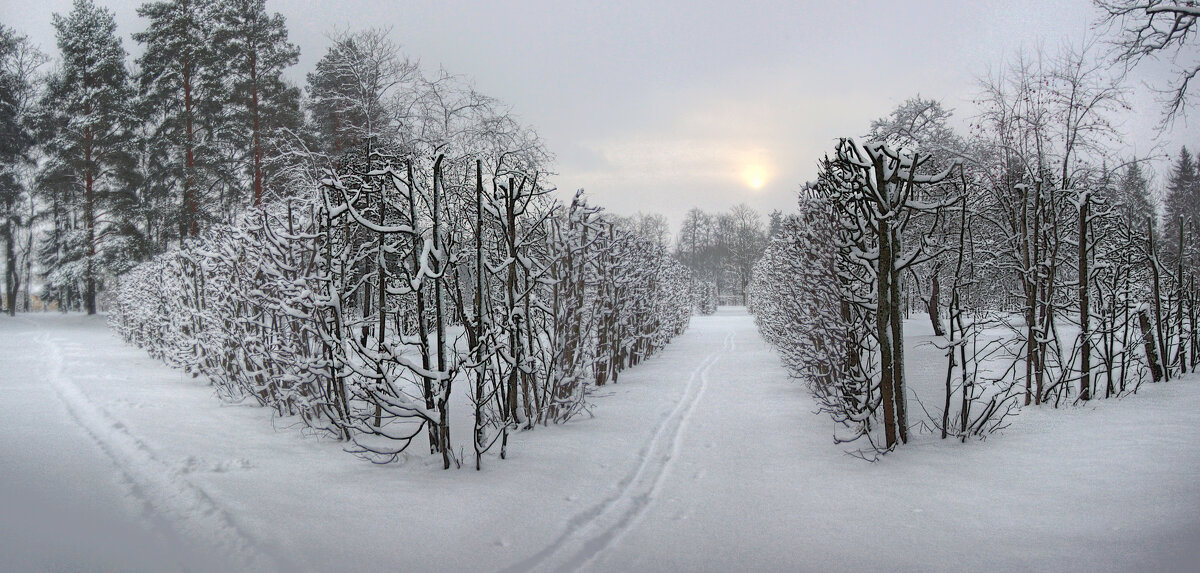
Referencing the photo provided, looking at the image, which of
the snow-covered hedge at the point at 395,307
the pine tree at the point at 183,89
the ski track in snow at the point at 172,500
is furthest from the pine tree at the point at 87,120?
the ski track in snow at the point at 172,500

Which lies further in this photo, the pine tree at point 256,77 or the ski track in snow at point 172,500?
the pine tree at point 256,77

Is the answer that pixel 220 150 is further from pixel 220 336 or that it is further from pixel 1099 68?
pixel 1099 68

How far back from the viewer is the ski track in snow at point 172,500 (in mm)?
3754

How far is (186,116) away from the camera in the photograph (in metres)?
11.0

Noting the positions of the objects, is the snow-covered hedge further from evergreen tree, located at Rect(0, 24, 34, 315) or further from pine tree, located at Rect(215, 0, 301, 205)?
evergreen tree, located at Rect(0, 24, 34, 315)

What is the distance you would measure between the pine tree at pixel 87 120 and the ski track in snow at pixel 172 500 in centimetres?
539

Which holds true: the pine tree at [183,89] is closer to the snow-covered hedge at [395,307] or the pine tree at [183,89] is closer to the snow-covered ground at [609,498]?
the snow-covered hedge at [395,307]

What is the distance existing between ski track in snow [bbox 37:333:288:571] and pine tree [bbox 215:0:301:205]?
13.2ft

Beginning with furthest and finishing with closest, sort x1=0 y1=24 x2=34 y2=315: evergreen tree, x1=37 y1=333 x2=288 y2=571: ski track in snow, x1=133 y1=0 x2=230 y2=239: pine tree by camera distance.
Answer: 1. x1=133 y1=0 x2=230 y2=239: pine tree
2. x1=0 y1=24 x2=34 y2=315: evergreen tree
3. x1=37 y1=333 x2=288 y2=571: ski track in snow

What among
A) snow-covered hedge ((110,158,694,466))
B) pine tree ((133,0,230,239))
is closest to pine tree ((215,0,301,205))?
pine tree ((133,0,230,239))

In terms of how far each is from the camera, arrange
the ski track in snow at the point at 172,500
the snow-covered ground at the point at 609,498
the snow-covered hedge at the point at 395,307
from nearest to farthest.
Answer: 1. the ski track in snow at the point at 172,500
2. the snow-covered ground at the point at 609,498
3. the snow-covered hedge at the point at 395,307

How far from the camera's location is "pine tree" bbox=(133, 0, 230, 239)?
10531mm

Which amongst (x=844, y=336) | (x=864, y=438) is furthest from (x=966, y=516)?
(x=844, y=336)

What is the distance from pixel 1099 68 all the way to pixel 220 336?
41.6ft
